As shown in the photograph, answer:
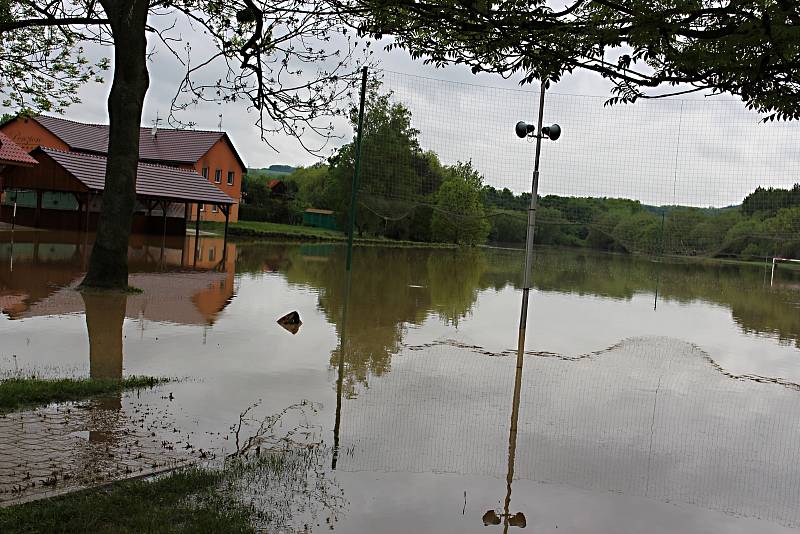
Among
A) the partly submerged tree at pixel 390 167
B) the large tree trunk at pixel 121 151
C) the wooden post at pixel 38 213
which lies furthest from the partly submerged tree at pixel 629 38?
the wooden post at pixel 38 213

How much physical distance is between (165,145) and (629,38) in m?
40.3

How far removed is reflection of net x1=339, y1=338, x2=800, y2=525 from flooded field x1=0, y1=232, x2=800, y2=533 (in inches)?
0.9

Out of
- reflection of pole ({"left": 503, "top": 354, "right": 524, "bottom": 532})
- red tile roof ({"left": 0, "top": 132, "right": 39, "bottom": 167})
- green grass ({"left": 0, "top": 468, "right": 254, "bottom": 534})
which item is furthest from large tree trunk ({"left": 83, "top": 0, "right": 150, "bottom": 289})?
red tile roof ({"left": 0, "top": 132, "right": 39, "bottom": 167})

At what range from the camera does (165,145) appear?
41.5 metres

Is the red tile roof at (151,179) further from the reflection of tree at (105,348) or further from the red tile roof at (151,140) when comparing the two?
the reflection of tree at (105,348)

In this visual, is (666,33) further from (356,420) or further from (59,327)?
(59,327)

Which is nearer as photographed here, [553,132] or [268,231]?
[553,132]

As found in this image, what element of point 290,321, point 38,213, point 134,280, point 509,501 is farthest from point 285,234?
point 509,501

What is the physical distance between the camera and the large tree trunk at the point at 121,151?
36.5ft

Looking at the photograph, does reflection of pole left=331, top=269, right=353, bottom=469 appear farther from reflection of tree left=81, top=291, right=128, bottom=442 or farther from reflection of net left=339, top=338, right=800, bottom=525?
reflection of tree left=81, top=291, right=128, bottom=442

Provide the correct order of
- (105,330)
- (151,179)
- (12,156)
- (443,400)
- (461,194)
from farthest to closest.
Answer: (151,179)
(12,156)
(461,194)
(105,330)
(443,400)

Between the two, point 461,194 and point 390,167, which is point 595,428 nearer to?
point 390,167

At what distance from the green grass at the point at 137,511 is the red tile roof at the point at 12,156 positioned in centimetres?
2464

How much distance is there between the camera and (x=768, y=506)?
442 cm
